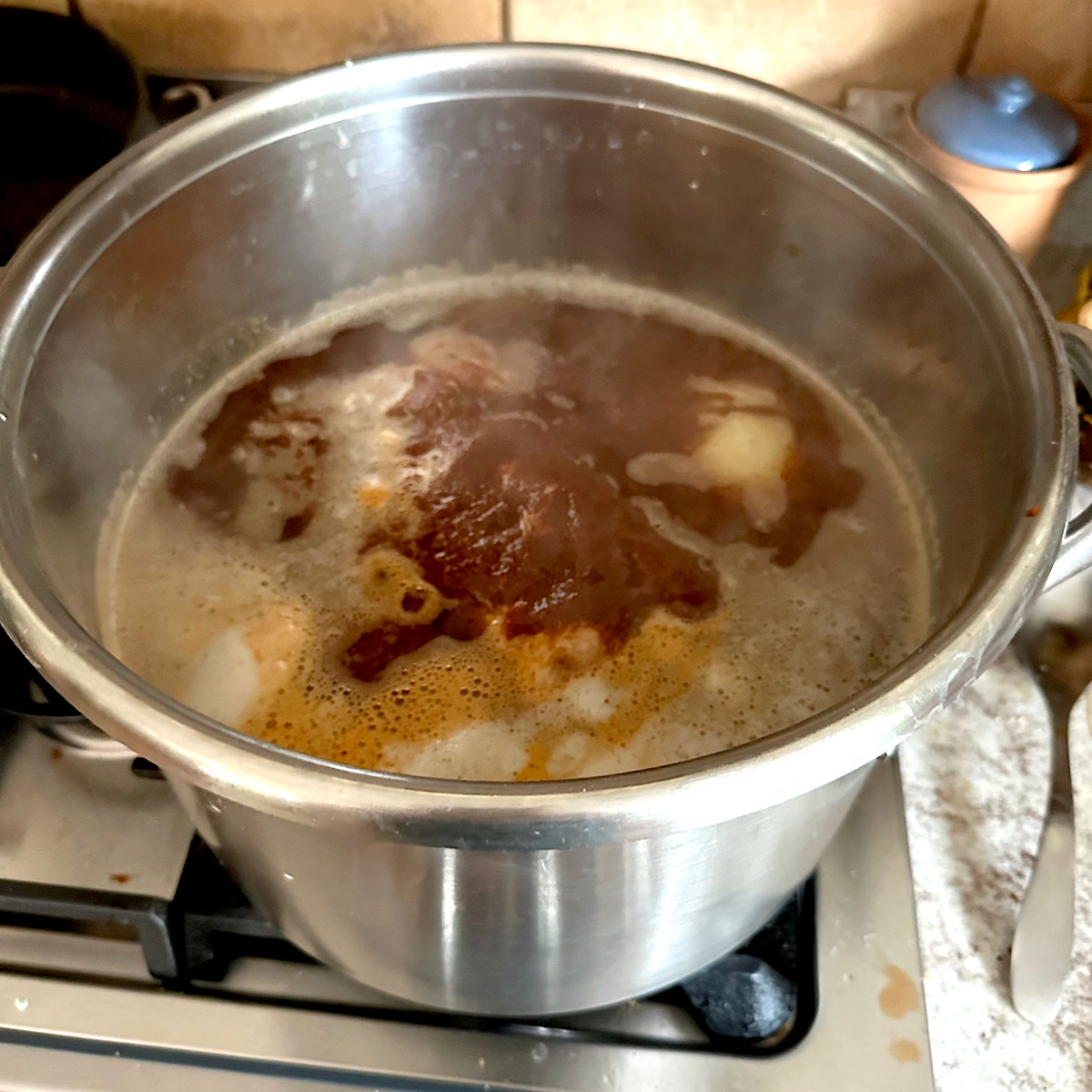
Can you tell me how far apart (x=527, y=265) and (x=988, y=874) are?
61 centimetres

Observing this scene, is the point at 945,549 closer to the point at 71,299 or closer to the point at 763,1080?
the point at 763,1080

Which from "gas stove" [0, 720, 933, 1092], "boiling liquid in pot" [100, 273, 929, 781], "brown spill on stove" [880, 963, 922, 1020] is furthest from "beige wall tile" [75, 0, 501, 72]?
Result: "brown spill on stove" [880, 963, 922, 1020]

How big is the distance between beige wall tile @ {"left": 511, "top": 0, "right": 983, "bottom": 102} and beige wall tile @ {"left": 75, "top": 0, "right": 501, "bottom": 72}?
2.3 inches

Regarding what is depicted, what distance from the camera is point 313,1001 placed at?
61cm

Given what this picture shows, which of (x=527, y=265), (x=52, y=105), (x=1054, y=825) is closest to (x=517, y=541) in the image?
(x=527, y=265)

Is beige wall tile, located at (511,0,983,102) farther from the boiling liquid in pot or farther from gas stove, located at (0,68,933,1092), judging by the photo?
gas stove, located at (0,68,933,1092)

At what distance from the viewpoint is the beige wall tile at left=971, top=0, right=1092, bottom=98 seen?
2.64ft

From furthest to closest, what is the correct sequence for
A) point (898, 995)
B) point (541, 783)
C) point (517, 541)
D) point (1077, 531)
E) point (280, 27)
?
point (280, 27)
point (517, 541)
point (898, 995)
point (1077, 531)
point (541, 783)

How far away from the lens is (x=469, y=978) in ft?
1.76

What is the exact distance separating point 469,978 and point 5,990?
0.96ft

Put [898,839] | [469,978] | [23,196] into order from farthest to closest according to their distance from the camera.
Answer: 1. [23,196]
2. [898,839]
3. [469,978]

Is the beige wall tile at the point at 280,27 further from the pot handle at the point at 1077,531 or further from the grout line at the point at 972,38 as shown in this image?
the pot handle at the point at 1077,531

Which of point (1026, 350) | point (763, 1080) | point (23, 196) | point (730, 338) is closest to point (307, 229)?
point (23, 196)

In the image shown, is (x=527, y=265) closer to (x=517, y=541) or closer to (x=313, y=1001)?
(x=517, y=541)
